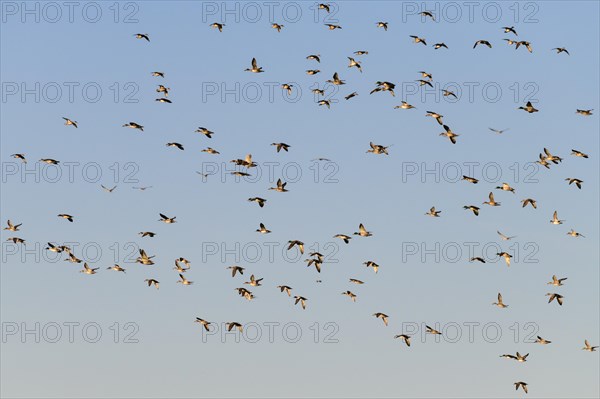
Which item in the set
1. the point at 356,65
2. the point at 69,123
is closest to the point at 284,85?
the point at 356,65

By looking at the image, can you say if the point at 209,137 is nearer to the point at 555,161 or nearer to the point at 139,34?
the point at 139,34

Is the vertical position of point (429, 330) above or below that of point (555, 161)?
below

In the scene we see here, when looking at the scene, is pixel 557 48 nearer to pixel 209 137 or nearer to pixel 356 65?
pixel 356 65

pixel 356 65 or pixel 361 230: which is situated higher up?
pixel 356 65

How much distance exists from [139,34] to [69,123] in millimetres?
12524

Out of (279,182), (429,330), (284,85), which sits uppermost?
(284,85)

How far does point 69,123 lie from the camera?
178 meters

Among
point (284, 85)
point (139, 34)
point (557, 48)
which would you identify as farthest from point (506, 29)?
point (139, 34)

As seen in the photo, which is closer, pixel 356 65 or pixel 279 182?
pixel 279 182

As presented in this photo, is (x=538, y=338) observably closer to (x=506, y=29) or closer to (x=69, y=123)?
(x=506, y=29)

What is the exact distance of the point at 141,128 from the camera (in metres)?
174

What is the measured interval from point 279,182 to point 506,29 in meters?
29.3

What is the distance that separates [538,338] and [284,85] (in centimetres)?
3886

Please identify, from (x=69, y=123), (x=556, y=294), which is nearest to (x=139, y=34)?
(x=69, y=123)
